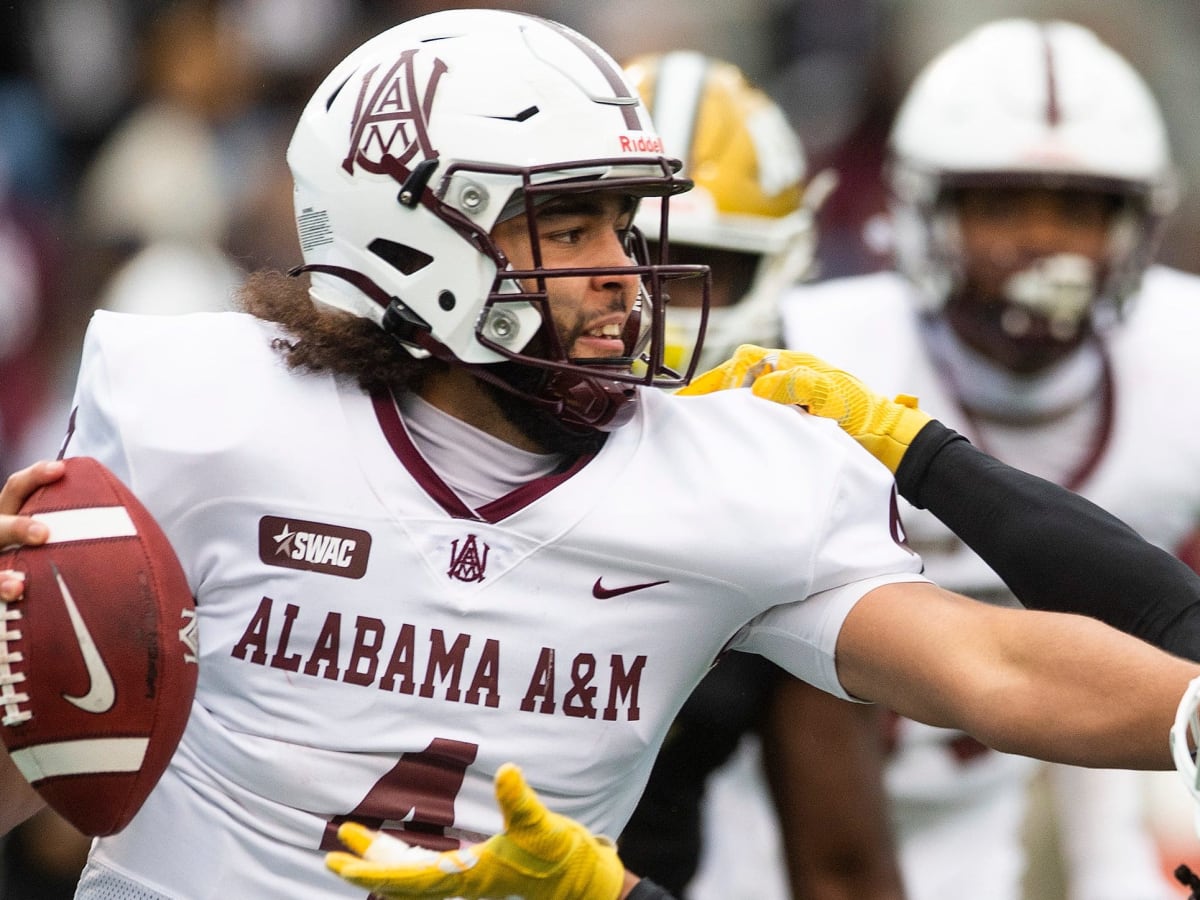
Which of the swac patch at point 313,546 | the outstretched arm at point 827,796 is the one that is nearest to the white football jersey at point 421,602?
the swac patch at point 313,546

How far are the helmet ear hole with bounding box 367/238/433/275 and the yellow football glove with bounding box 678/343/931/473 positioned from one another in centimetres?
42

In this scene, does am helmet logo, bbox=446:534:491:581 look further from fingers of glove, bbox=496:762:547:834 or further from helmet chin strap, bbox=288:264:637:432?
fingers of glove, bbox=496:762:547:834

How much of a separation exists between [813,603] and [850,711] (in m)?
0.87

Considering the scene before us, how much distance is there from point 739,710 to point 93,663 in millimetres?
1333

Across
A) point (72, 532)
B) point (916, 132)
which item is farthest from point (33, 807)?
point (916, 132)

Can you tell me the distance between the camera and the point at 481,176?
252cm

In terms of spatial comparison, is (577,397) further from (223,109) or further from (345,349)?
(223,109)

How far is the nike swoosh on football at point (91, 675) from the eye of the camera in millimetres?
2229

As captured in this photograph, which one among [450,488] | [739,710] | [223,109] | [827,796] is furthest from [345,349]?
[223,109]

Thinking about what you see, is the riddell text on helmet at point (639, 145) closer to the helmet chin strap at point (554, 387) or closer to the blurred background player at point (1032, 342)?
the helmet chin strap at point (554, 387)

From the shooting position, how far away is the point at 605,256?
2.55 metres

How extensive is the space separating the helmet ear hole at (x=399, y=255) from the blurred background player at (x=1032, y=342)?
1873 mm

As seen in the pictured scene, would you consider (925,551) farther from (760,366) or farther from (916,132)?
(760,366)

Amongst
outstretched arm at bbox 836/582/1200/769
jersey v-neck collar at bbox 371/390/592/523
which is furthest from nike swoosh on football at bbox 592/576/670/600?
outstretched arm at bbox 836/582/1200/769
